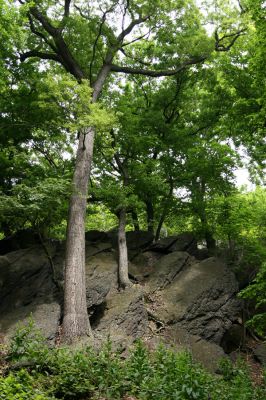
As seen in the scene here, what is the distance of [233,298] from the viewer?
1363 centimetres

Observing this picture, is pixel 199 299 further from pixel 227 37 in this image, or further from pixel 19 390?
pixel 227 37

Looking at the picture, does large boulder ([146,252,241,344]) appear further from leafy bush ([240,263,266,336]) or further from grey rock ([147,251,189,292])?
leafy bush ([240,263,266,336])

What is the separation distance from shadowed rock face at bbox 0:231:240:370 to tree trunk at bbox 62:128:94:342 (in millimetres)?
574

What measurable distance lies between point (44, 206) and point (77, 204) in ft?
5.12

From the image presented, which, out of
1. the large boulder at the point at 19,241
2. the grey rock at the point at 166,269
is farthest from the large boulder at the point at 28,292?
the grey rock at the point at 166,269

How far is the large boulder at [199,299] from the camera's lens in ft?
41.1

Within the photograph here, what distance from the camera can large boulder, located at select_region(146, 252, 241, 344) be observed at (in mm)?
12516

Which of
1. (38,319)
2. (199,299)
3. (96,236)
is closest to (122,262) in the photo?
(96,236)

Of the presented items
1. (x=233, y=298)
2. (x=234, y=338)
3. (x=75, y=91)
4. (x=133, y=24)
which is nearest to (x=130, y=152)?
(x=133, y=24)

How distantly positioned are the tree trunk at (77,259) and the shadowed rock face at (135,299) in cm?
57

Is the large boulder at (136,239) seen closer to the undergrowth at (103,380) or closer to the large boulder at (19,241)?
the large boulder at (19,241)

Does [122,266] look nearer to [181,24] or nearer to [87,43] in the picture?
[87,43]

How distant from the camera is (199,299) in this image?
13.1m

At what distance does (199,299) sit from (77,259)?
5.10 meters
